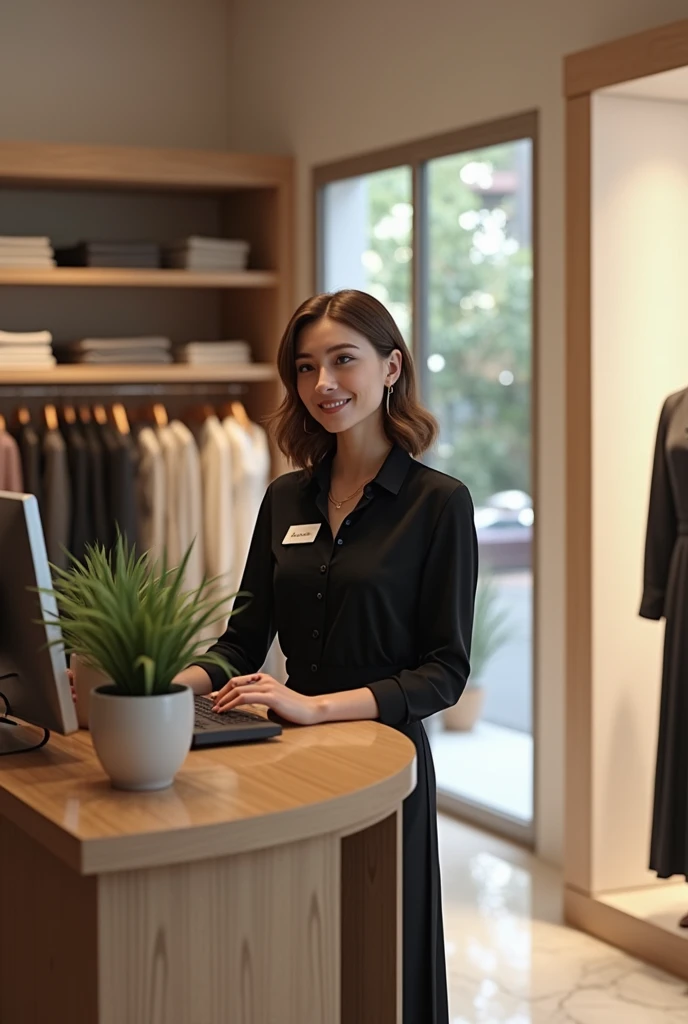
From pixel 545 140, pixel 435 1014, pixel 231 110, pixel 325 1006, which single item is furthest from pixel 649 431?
pixel 231 110

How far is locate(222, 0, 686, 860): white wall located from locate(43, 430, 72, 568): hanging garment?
4.62 ft

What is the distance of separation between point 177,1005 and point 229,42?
5549 mm

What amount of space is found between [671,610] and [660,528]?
230 millimetres

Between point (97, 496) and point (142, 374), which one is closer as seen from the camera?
point (97, 496)

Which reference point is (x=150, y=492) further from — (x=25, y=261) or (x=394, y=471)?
(x=394, y=471)

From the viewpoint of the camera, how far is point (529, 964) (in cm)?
383

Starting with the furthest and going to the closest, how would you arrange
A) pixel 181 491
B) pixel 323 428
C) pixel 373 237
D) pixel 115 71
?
pixel 115 71, pixel 373 237, pixel 181 491, pixel 323 428

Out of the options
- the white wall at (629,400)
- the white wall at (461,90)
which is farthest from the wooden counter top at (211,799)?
the white wall at (461,90)

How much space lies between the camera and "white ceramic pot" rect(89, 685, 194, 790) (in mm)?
1867

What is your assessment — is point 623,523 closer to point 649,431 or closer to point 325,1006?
point 649,431

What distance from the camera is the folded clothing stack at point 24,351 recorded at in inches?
213

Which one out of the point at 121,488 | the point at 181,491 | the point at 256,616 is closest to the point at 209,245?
the point at 181,491

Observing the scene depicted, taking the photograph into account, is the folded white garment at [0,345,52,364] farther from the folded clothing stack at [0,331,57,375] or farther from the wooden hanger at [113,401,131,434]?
the wooden hanger at [113,401,131,434]

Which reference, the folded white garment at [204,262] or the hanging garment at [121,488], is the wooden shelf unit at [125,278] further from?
the hanging garment at [121,488]
